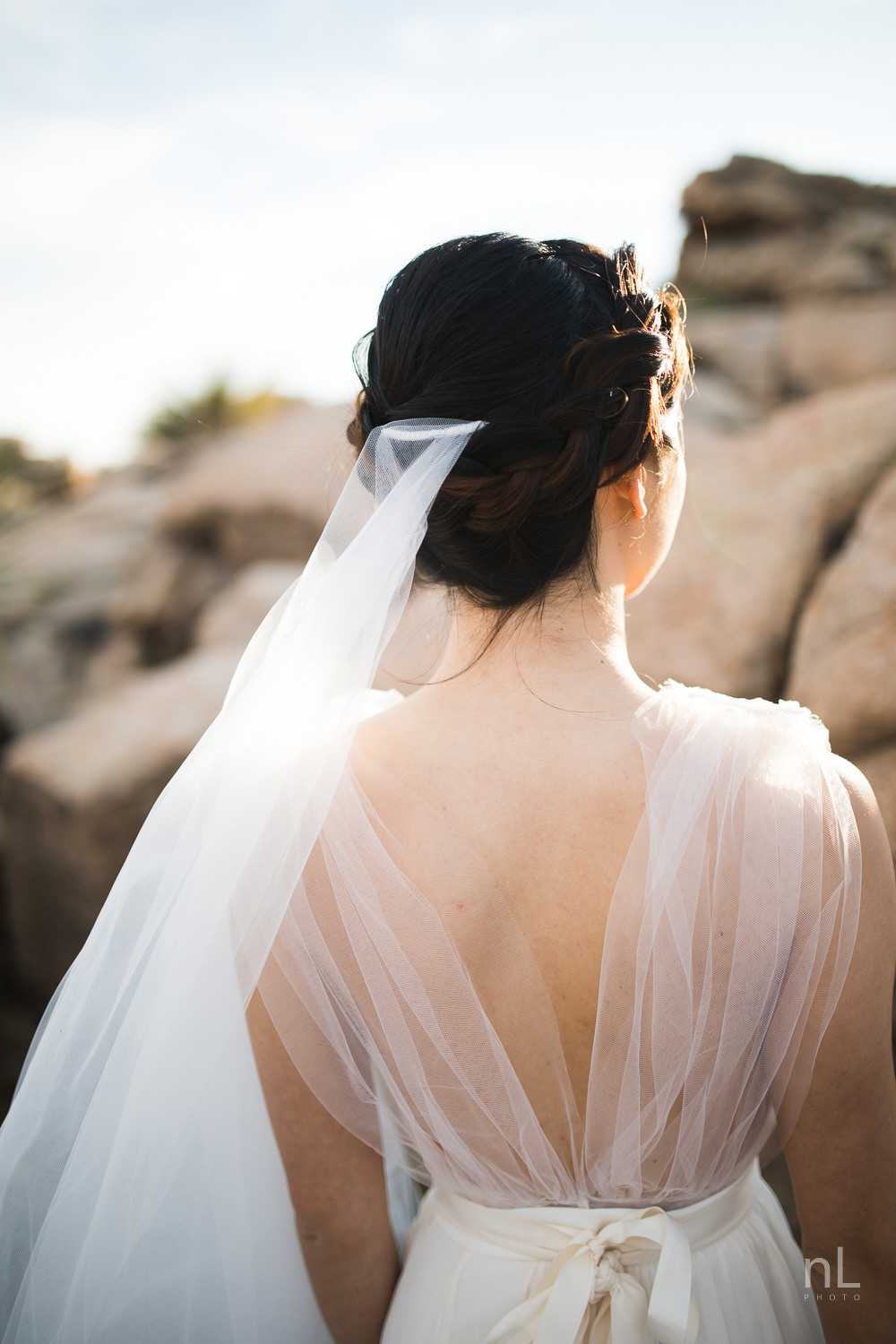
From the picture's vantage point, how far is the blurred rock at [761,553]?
11.0 feet

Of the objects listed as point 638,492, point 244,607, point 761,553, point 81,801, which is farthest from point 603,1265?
point 244,607

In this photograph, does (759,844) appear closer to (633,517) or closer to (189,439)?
(633,517)

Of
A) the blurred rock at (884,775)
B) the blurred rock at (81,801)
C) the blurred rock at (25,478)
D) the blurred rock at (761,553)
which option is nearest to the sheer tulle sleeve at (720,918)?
the blurred rock at (884,775)

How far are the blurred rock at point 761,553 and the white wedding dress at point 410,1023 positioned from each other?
6.81 feet

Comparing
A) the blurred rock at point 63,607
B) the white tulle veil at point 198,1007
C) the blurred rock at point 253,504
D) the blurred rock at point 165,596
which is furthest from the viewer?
the blurred rock at point 165,596

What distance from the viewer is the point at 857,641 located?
2.79 meters

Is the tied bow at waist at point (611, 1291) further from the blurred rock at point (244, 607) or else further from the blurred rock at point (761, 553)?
the blurred rock at point (244, 607)

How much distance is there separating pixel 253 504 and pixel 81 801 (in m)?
3.53

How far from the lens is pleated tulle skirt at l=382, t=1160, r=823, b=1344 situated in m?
1.37

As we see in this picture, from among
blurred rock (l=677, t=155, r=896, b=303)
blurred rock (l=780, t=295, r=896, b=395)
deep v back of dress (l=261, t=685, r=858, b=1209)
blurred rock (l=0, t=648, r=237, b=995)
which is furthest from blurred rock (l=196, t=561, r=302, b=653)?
blurred rock (l=677, t=155, r=896, b=303)

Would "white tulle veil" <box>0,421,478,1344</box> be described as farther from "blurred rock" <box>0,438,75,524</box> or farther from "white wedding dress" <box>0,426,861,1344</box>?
"blurred rock" <box>0,438,75,524</box>

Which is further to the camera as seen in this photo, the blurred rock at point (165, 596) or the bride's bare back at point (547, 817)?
the blurred rock at point (165, 596)

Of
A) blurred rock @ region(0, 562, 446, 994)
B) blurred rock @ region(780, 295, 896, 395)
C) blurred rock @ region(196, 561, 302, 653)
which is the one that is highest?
blurred rock @ region(780, 295, 896, 395)

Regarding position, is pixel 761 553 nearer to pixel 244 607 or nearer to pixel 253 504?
pixel 244 607
